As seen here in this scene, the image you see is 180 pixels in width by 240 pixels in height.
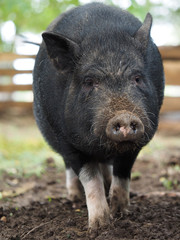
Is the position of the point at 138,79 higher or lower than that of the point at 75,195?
higher

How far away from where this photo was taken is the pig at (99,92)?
3592 millimetres

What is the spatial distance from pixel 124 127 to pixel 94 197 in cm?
121

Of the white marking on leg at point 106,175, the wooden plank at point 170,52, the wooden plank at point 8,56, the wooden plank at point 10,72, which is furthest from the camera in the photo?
the wooden plank at point 10,72

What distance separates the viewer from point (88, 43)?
4082 millimetres

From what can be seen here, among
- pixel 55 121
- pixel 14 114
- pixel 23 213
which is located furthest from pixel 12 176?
pixel 14 114

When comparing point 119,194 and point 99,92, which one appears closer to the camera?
point 99,92

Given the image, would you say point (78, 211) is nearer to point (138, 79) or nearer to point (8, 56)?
point (138, 79)

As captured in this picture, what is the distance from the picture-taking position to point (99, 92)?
12.2ft

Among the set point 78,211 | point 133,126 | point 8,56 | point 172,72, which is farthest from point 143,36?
point 8,56

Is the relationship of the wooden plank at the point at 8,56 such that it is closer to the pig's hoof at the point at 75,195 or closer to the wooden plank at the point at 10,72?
the wooden plank at the point at 10,72

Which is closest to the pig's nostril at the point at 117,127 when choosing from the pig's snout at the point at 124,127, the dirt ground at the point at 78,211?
the pig's snout at the point at 124,127

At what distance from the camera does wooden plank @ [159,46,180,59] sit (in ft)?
38.1

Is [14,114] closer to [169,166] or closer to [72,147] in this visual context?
[169,166]

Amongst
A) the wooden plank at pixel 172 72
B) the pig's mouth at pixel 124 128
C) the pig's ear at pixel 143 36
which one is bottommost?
the pig's mouth at pixel 124 128
